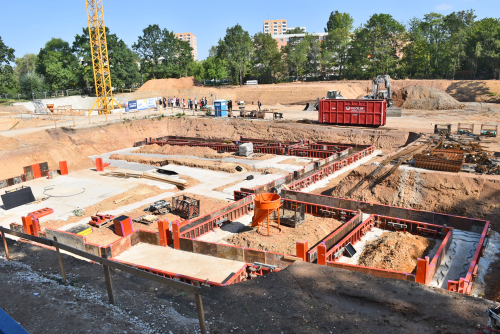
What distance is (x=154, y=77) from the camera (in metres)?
79.3

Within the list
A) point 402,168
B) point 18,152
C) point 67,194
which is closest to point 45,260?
point 67,194

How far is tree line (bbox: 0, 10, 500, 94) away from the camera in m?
62.1

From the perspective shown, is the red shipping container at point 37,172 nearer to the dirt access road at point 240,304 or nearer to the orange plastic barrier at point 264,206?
the orange plastic barrier at point 264,206

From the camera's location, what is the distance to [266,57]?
78.8 meters

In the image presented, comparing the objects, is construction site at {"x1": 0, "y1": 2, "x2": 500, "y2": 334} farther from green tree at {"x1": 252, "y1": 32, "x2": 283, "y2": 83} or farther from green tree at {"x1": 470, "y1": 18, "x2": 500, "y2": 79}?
green tree at {"x1": 252, "y1": 32, "x2": 283, "y2": 83}

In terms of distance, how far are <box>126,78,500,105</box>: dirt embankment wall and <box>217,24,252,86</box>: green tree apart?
7797 mm

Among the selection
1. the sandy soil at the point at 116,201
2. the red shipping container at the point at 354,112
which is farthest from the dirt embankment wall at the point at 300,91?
the sandy soil at the point at 116,201

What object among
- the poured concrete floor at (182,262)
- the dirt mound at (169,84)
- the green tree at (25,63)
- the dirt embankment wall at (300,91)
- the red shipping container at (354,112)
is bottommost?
the poured concrete floor at (182,262)

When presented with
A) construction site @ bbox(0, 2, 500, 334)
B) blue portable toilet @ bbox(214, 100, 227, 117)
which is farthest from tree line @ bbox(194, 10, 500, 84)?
blue portable toilet @ bbox(214, 100, 227, 117)

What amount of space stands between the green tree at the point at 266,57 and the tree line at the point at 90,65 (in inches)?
651

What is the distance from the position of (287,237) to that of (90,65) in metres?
64.3

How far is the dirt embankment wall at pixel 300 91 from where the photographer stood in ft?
166

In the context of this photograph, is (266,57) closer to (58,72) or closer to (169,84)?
(169,84)

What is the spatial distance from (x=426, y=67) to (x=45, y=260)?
73.8 meters
